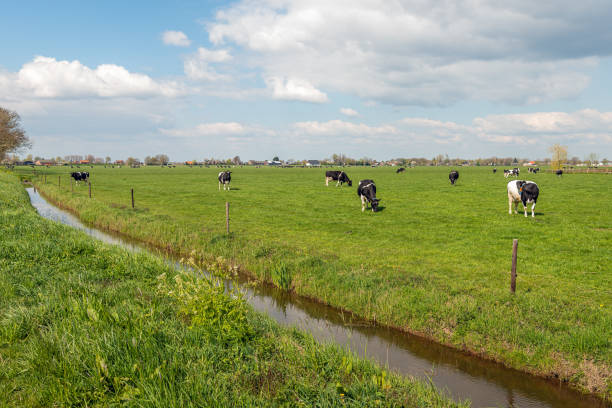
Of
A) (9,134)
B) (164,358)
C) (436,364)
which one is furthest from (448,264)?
(9,134)

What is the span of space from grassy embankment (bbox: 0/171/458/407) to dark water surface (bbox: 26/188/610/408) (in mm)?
Answer: 932

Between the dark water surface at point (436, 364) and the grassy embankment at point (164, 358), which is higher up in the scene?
the grassy embankment at point (164, 358)

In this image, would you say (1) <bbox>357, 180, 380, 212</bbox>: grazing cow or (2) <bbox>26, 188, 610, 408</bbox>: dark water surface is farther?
(1) <bbox>357, 180, 380, 212</bbox>: grazing cow

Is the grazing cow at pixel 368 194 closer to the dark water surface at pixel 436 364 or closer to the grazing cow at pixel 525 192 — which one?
the grazing cow at pixel 525 192

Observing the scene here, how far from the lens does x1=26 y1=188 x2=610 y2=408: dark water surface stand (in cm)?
676

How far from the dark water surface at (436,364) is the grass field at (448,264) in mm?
273

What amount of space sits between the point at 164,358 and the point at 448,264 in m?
10.4

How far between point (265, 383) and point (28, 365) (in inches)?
143

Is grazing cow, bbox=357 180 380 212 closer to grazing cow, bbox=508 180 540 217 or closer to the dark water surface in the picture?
grazing cow, bbox=508 180 540 217

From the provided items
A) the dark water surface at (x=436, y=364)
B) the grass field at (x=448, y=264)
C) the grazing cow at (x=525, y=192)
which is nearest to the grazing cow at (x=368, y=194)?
the grass field at (x=448, y=264)

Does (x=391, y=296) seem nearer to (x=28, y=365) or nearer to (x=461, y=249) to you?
(x=461, y=249)

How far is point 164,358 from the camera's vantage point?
5602mm

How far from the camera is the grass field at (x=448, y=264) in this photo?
7.86m

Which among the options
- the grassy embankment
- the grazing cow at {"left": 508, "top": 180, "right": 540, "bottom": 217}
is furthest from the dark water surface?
the grazing cow at {"left": 508, "top": 180, "right": 540, "bottom": 217}
